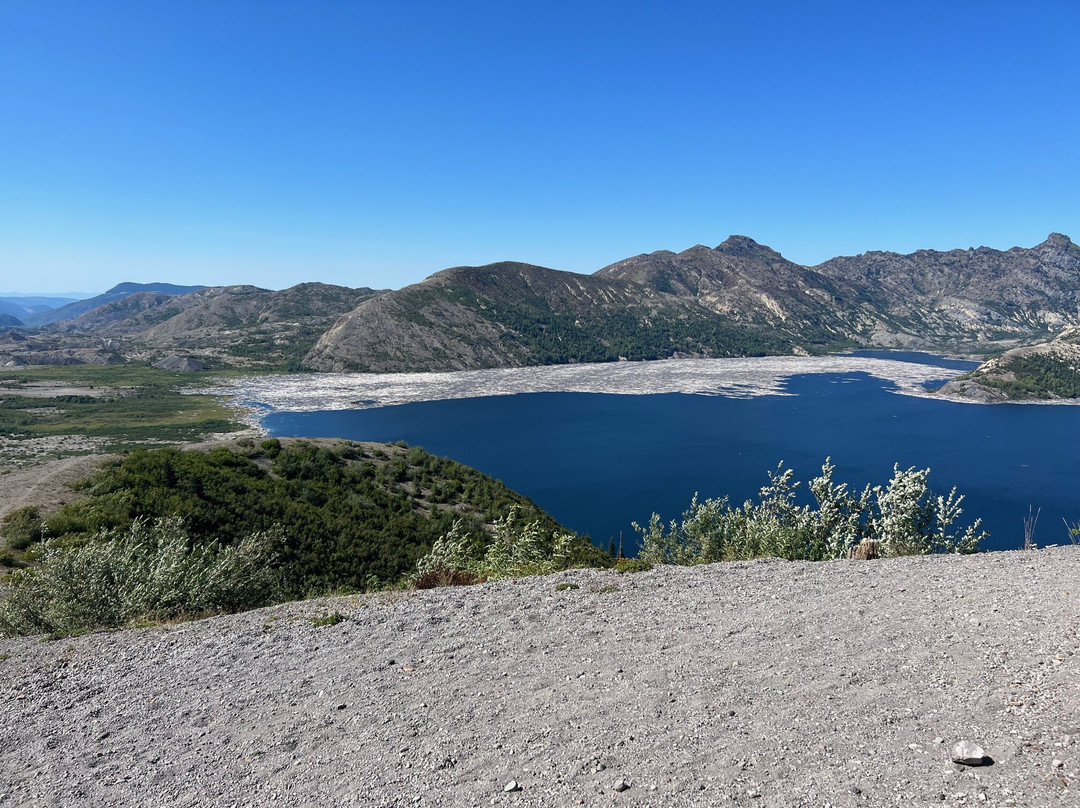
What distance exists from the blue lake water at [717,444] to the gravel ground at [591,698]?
184 feet

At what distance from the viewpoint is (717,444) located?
112 m

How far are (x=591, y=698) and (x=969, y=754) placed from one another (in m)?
5.37

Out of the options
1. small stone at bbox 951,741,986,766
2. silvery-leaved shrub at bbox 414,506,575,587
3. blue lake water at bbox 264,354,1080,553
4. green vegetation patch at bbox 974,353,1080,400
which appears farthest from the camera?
green vegetation patch at bbox 974,353,1080,400

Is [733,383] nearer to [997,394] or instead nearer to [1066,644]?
[997,394]

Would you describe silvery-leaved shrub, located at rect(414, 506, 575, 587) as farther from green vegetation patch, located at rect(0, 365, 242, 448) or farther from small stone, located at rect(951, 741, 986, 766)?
green vegetation patch, located at rect(0, 365, 242, 448)

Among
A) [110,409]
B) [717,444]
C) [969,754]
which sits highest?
[969,754]

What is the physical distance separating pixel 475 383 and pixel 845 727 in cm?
19366

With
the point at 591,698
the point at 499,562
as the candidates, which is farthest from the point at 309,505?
the point at 591,698

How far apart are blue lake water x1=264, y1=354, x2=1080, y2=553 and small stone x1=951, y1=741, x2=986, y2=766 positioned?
61741 millimetres

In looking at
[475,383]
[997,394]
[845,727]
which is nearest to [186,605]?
[845,727]

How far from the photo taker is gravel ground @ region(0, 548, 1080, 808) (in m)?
7.66

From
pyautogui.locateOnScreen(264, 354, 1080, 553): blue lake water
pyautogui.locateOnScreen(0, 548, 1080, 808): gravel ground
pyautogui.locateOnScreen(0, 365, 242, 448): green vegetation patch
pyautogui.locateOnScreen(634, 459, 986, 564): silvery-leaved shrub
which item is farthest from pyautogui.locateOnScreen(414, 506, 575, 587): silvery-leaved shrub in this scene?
pyautogui.locateOnScreen(0, 365, 242, 448): green vegetation patch

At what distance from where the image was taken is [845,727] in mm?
8352

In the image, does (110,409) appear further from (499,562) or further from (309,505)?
(499,562)
